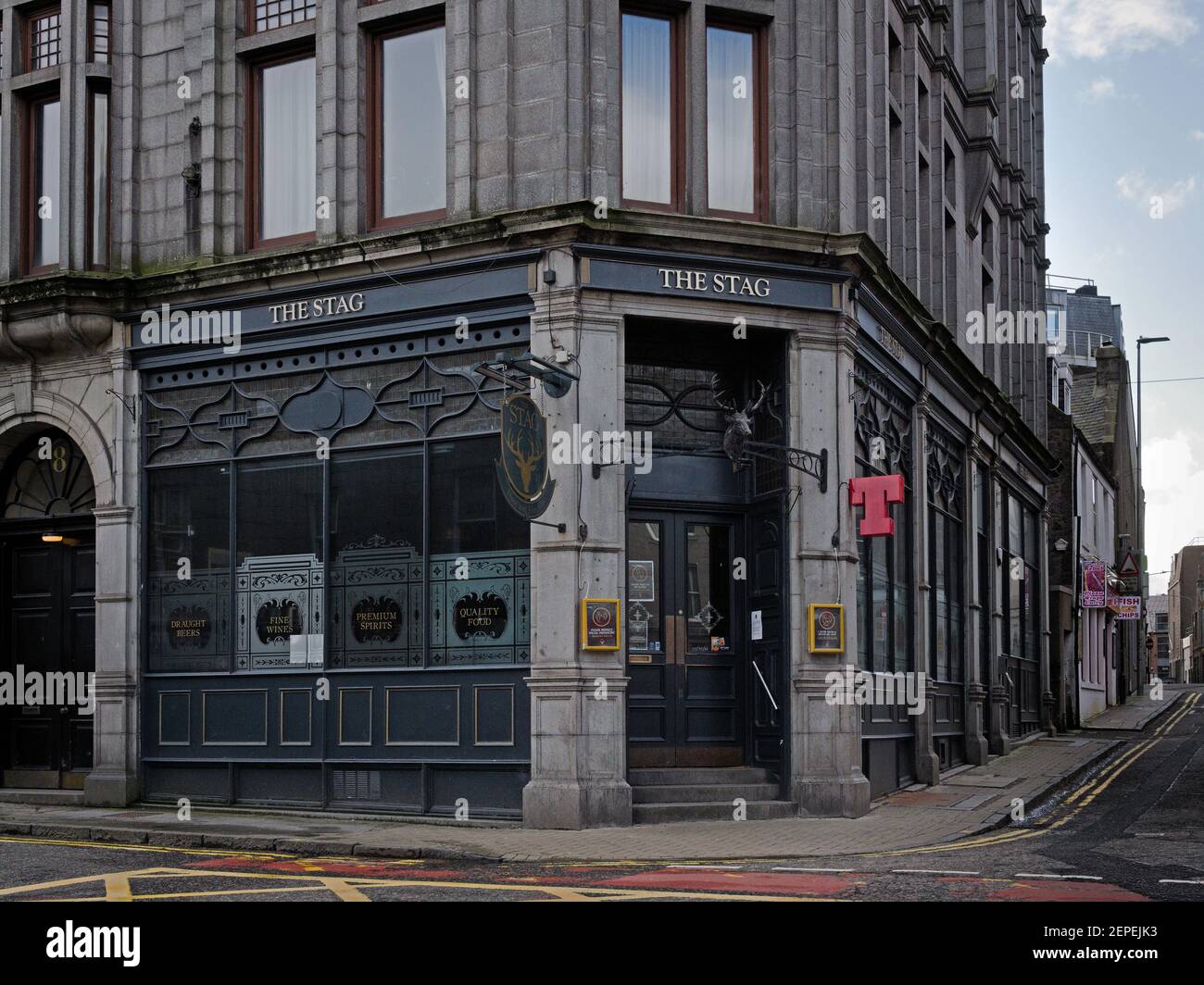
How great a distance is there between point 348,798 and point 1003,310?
20255 millimetres

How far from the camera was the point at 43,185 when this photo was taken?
70.1 ft

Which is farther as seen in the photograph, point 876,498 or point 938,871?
point 876,498

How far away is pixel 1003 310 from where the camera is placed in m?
32.6

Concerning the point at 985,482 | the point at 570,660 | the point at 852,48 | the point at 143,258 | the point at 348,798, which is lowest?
the point at 348,798

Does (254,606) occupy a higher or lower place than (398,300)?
lower

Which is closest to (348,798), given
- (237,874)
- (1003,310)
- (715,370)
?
(237,874)

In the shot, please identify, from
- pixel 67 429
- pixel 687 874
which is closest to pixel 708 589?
pixel 687 874

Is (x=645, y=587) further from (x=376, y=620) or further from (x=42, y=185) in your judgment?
(x=42, y=185)

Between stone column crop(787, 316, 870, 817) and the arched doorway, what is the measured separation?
982 cm

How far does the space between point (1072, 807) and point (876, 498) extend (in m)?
5.18
